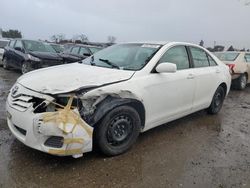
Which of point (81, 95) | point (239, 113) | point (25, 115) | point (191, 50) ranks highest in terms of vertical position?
point (191, 50)

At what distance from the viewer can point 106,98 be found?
11.6ft

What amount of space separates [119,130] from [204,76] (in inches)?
94.9

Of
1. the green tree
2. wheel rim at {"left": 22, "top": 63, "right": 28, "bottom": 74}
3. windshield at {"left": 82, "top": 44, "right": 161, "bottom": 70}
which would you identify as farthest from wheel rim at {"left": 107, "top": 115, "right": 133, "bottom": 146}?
the green tree

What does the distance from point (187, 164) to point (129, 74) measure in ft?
4.90

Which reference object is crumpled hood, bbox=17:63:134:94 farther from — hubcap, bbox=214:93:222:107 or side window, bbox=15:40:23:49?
side window, bbox=15:40:23:49

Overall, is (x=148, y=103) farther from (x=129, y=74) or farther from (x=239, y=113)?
(x=239, y=113)

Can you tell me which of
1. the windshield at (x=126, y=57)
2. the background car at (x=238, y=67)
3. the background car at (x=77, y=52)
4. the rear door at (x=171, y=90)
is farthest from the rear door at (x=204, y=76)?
the background car at (x=77, y=52)

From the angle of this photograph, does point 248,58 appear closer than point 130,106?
No

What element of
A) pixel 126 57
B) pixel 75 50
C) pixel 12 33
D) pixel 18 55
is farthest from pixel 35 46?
pixel 12 33

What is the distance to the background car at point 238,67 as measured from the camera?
33.7ft

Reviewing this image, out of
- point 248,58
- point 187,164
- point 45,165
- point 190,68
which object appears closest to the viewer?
point 45,165

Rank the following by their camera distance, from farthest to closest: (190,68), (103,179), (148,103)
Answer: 1. (190,68)
2. (148,103)
3. (103,179)

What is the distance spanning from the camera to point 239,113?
6.70 metres

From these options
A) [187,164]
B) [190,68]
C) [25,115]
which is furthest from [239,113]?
[25,115]
